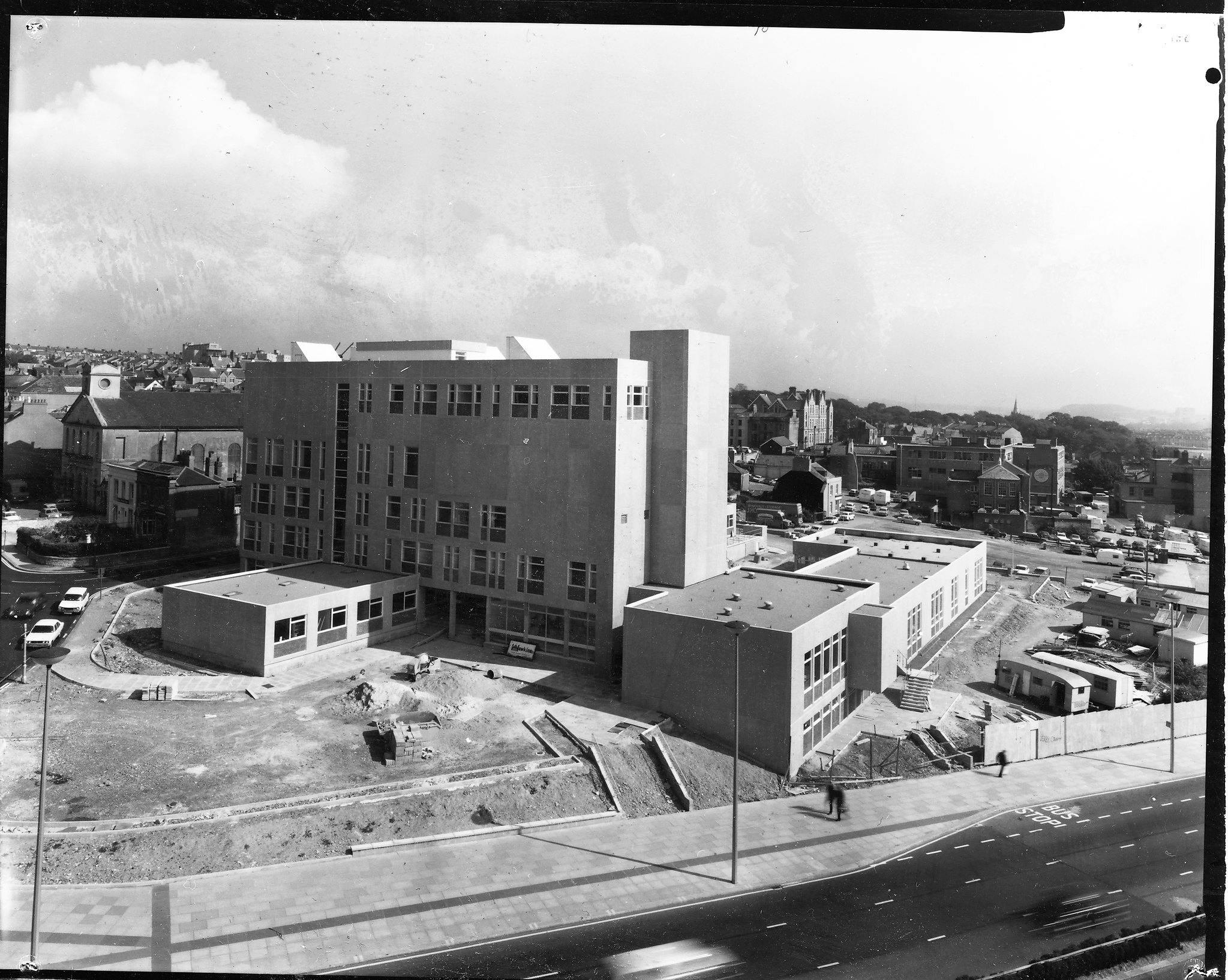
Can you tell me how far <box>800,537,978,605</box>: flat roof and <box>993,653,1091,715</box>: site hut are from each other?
2827 mm

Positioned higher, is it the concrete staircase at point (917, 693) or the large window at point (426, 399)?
the large window at point (426, 399)

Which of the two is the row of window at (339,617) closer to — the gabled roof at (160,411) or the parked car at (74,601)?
the parked car at (74,601)

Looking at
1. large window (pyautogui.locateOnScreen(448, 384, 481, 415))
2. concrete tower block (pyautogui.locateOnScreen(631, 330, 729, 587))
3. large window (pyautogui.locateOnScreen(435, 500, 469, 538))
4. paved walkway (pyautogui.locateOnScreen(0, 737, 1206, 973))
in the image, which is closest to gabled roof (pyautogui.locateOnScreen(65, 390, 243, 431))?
large window (pyautogui.locateOnScreen(435, 500, 469, 538))

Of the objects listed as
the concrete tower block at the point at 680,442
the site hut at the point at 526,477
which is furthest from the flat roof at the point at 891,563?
the site hut at the point at 526,477

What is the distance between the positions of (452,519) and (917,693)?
11520 millimetres

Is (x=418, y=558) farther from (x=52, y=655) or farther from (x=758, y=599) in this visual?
(x=52, y=655)

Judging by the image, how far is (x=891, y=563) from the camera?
75.8 ft

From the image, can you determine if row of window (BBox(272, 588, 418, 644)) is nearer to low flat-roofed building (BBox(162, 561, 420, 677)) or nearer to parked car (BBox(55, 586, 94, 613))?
low flat-roofed building (BBox(162, 561, 420, 677))

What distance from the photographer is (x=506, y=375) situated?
18.8m

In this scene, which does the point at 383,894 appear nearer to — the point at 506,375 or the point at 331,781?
the point at 331,781

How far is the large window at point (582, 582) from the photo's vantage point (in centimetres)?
1805

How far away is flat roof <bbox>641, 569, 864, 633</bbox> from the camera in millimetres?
15039

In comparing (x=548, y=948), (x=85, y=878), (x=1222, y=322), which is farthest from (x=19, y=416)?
(x=1222, y=322)

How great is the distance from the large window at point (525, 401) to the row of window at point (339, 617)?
5398 mm
